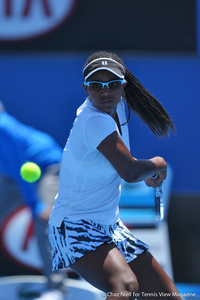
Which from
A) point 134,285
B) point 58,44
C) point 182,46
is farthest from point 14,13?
point 134,285

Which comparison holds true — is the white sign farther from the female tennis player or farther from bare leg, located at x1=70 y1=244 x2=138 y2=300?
bare leg, located at x1=70 y1=244 x2=138 y2=300

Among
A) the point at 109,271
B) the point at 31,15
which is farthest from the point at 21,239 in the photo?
the point at 109,271

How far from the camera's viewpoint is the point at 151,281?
2.67 m

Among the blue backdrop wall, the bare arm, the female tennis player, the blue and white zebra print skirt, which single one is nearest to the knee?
the female tennis player

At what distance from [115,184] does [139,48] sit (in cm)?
406

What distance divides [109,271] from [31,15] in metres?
4.66

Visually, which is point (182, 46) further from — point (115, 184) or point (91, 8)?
point (115, 184)

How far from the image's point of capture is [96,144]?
2451 mm

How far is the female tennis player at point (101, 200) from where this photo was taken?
2451 mm

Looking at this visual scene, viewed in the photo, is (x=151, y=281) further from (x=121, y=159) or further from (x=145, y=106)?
(x=145, y=106)

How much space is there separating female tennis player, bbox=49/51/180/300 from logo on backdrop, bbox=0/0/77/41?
13.2 feet

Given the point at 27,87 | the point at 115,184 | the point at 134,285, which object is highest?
the point at 27,87

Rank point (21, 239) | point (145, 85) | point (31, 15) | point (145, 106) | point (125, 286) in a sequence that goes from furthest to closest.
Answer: point (145, 85) → point (31, 15) → point (21, 239) → point (145, 106) → point (125, 286)

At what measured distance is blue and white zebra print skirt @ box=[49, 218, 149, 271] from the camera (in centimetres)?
251
